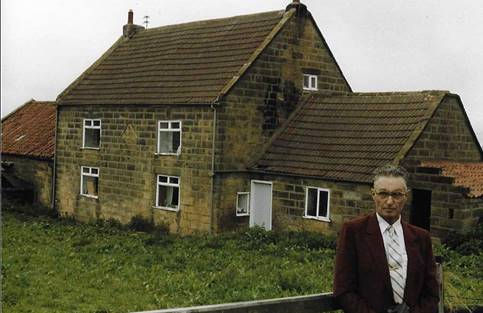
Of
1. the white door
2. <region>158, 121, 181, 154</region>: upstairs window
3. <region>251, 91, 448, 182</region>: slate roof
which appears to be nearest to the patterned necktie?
<region>251, 91, 448, 182</region>: slate roof

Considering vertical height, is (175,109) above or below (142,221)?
above

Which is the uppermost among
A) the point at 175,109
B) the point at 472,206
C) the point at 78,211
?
the point at 175,109

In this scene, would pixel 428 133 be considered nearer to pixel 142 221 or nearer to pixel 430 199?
pixel 430 199

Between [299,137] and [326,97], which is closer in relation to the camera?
[299,137]

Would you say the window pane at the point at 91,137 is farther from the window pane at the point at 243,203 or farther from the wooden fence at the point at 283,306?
the wooden fence at the point at 283,306

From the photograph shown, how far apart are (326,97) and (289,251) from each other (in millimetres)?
9356

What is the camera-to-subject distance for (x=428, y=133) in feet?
67.7

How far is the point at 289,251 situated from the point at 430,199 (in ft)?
19.0

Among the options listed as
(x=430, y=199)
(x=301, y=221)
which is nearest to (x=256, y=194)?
(x=301, y=221)

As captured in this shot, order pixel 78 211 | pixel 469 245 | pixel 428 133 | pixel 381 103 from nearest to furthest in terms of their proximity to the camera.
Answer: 1. pixel 469 245
2. pixel 428 133
3. pixel 381 103
4. pixel 78 211

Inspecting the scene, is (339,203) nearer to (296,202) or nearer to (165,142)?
(296,202)

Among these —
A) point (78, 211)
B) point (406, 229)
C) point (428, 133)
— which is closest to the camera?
point (406, 229)

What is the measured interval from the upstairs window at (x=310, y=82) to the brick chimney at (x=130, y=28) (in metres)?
10.3

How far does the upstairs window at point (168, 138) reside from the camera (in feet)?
80.8
